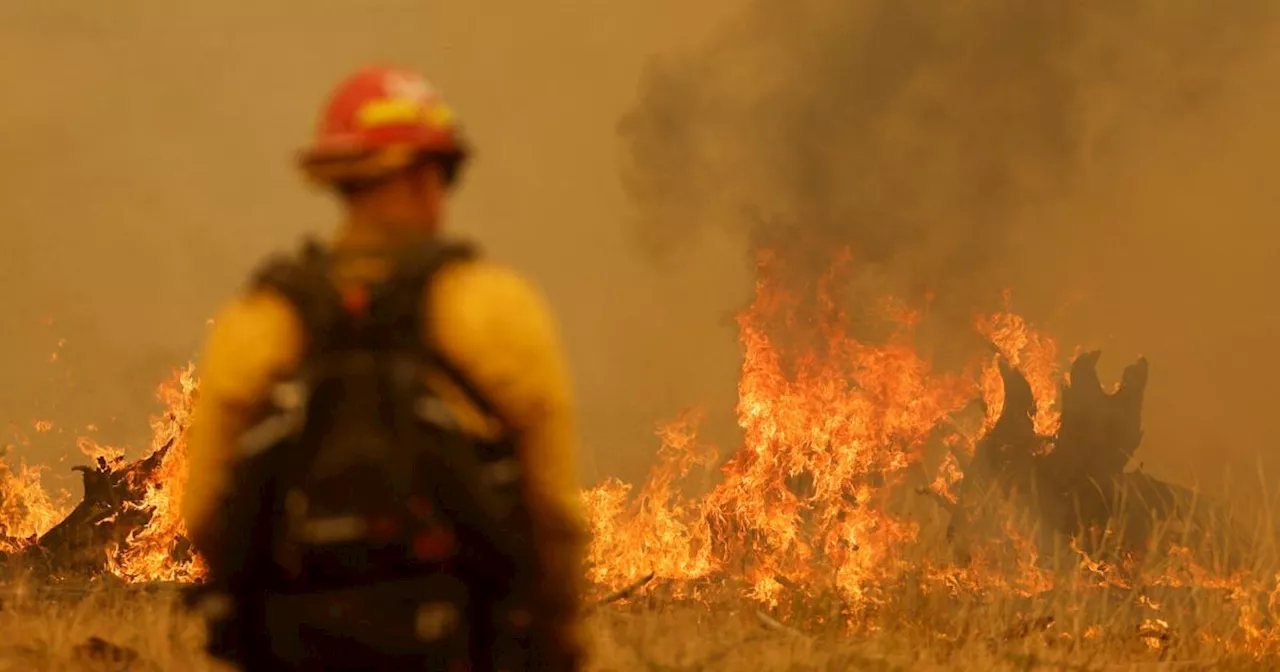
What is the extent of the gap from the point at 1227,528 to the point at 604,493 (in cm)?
572

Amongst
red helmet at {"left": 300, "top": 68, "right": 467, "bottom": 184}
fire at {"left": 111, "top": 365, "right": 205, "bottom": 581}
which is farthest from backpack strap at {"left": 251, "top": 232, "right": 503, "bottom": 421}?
fire at {"left": 111, "top": 365, "right": 205, "bottom": 581}

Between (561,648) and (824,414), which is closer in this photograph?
(561,648)

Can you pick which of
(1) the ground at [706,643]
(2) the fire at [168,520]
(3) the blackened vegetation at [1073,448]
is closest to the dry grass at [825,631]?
(1) the ground at [706,643]

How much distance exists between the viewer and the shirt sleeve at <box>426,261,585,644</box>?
2850mm

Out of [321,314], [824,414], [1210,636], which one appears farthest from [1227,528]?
[824,414]

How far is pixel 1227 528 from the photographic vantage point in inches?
329

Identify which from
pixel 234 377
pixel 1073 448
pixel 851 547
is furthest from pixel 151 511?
pixel 1073 448

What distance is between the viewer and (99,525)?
11.8 meters

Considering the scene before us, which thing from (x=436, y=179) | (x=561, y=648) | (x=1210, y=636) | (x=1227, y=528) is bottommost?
(x=1210, y=636)

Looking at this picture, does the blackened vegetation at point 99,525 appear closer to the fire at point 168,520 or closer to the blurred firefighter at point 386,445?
the fire at point 168,520

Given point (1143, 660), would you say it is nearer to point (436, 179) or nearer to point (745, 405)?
point (436, 179)

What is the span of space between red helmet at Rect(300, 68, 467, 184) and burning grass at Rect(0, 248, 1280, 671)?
3.50 meters

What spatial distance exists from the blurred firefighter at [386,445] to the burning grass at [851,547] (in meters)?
3.11

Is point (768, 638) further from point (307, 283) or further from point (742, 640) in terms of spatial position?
point (307, 283)
